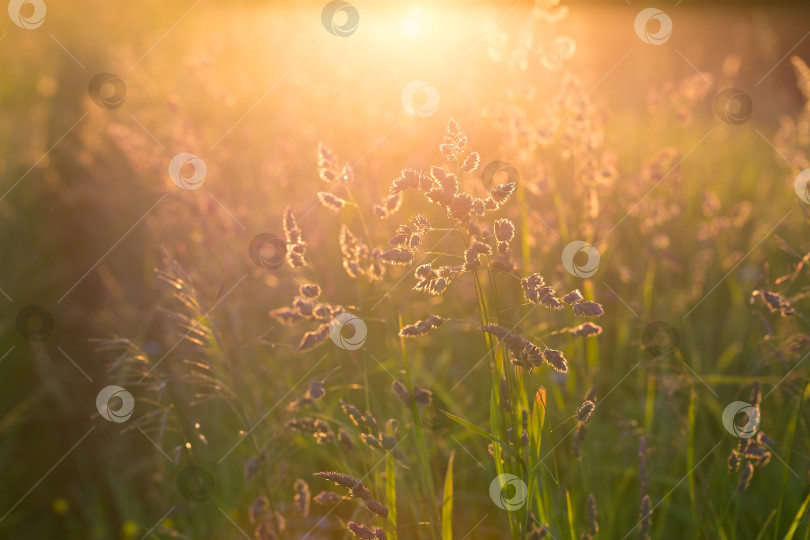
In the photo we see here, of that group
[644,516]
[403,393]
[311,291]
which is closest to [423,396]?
[403,393]

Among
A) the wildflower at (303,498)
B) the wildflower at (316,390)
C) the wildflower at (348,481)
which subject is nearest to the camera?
the wildflower at (348,481)

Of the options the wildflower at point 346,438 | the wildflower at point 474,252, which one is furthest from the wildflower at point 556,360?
the wildflower at point 346,438

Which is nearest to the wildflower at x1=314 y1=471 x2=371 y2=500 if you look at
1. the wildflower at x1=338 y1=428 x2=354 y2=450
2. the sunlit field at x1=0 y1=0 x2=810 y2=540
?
the sunlit field at x1=0 y1=0 x2=810 y2=540

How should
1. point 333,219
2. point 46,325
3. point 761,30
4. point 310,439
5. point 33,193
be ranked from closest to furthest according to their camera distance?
point 310,439, point 46,325, point 333,219, point 33,193, point 761,30

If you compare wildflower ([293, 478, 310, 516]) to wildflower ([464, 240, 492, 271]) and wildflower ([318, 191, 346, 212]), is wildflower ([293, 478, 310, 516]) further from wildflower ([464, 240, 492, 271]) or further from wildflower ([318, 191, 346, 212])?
wildflower ([464, 240, 492, 271])

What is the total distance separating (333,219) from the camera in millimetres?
3482

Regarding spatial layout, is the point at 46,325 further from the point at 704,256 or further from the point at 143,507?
the point at 704,256

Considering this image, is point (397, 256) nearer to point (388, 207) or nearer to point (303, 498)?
point (388, 207)

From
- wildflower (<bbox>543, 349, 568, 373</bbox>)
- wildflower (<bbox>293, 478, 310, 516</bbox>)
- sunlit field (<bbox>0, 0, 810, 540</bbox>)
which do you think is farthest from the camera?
wildflower (<bbox>293, 478, 310, 516</bbox>)

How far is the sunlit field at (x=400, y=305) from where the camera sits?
59.1 inches

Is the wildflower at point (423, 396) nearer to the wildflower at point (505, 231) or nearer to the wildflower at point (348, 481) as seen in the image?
the wildflower at point (348, 481)

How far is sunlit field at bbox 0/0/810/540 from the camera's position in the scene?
1.50 m

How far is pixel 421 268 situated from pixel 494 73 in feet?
12.4

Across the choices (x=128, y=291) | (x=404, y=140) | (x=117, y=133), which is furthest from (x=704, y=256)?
(x=128, y=291)
